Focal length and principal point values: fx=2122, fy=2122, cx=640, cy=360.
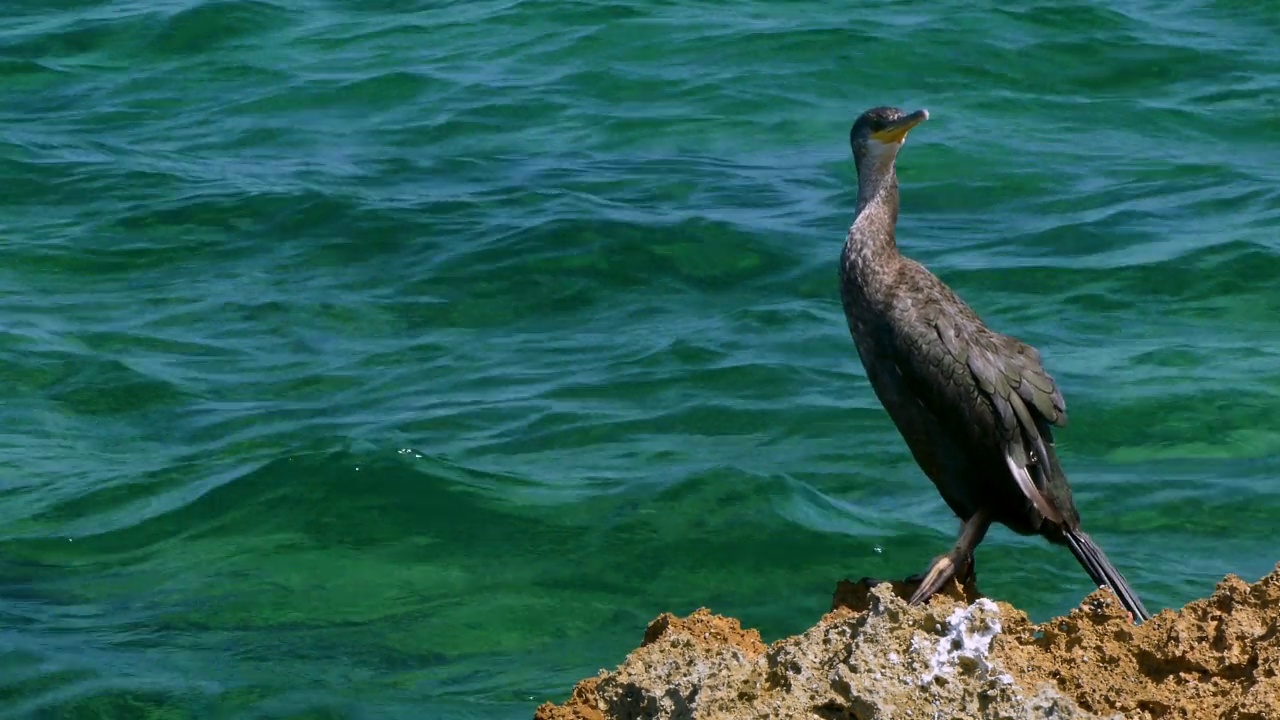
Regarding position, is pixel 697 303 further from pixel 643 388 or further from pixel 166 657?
pixel 166 657

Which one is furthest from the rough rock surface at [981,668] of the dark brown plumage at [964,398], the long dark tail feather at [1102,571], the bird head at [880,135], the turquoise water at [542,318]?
the turquoise water at [542,318]

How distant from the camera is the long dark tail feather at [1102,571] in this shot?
5.39m

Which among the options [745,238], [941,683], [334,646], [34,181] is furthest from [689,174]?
[941,683]

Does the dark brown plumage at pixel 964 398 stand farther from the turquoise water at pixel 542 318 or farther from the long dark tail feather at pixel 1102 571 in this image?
the turquoise water at pixel 542 318

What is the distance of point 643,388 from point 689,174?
2.93 m

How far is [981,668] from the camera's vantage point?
3627 mm

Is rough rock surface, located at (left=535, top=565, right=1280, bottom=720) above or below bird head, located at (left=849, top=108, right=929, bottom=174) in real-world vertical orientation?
below

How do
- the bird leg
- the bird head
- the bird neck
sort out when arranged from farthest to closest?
the bird head, the bird neck, the bird leg

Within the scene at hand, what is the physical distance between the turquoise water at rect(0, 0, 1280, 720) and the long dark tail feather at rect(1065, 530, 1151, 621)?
1948 millimetres

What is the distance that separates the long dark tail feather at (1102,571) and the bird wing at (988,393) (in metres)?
0.07

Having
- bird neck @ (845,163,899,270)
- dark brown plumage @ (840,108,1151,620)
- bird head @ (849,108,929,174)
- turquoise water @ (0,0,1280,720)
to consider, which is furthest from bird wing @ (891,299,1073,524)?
turquoise water @ (0,0,1280,720)

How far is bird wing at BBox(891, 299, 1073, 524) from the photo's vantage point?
5777 mm

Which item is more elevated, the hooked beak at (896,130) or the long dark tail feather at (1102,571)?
the hooked beak at (896,130)

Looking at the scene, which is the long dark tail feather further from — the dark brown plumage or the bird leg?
the bird leg
